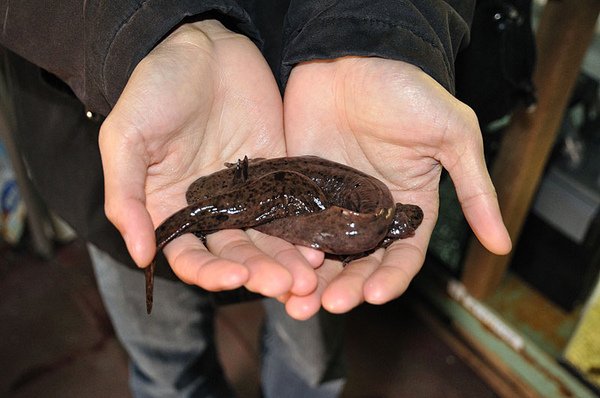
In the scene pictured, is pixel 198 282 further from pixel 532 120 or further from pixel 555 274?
pixel 555 274

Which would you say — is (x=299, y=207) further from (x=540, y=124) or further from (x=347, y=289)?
(x=540, y=124)

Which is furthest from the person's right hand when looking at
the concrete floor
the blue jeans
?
the concrete floor

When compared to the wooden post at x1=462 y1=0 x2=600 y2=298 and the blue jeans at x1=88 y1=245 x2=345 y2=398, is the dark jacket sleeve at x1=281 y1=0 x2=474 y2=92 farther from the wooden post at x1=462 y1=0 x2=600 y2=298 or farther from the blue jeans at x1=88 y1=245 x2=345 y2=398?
the blue jeans at x1=88 y1=245 x2=345 y2=398

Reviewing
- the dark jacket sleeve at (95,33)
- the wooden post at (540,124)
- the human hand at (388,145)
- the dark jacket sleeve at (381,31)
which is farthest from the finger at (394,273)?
the wooden post at (540,124)

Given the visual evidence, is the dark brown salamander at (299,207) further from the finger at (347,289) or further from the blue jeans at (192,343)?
the blue jeans at (192,343)

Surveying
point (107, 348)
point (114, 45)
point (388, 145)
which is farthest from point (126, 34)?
point (107, 348)

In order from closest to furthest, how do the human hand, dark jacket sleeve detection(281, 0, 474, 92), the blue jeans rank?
the human hand
dark jacket sleeve detection(281, 0, 474, 92)
the blue jeans
